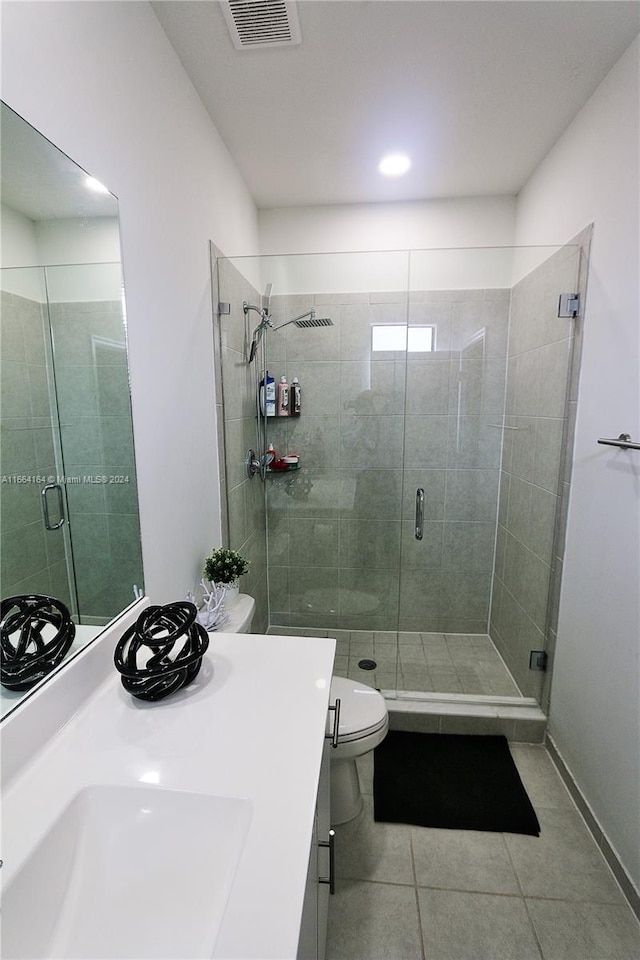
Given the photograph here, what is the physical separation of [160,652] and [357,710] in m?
0.91

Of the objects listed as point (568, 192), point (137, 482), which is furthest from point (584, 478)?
point (137, 482)

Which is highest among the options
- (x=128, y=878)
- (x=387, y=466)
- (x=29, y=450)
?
(x=29, y=450)

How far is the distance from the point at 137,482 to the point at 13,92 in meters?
0.87

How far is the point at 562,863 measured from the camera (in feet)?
4.62

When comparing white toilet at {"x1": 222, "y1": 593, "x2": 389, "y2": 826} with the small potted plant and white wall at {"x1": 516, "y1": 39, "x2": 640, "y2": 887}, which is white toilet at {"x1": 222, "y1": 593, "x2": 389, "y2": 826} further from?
white wall at {"x1": 516, "y1": 39, "x2": 640, "y2": 887}

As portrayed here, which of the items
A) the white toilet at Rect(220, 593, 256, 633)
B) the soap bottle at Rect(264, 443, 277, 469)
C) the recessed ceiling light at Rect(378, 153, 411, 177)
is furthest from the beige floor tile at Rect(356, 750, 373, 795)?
the recessed ceiling light at Rect(378, 153, 411, 177)

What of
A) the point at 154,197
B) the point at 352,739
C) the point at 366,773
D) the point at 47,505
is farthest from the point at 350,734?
the point at 154,197

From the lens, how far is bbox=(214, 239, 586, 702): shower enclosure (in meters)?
2.16

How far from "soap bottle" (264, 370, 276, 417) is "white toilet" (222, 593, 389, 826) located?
1245mm

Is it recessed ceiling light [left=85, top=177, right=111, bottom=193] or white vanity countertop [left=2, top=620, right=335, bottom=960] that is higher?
recessed ceiling light [left=85, top=177, right=111, bottom=193]

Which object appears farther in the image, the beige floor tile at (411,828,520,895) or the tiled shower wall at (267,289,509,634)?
the tiled shower wall at (267,289,509,634)

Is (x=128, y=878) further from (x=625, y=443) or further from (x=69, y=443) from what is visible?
(x=625, y=443)

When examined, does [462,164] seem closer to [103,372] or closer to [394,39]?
[394,39]

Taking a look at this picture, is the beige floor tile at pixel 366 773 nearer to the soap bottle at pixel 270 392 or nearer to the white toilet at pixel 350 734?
the white toilet at pixel 350 734
